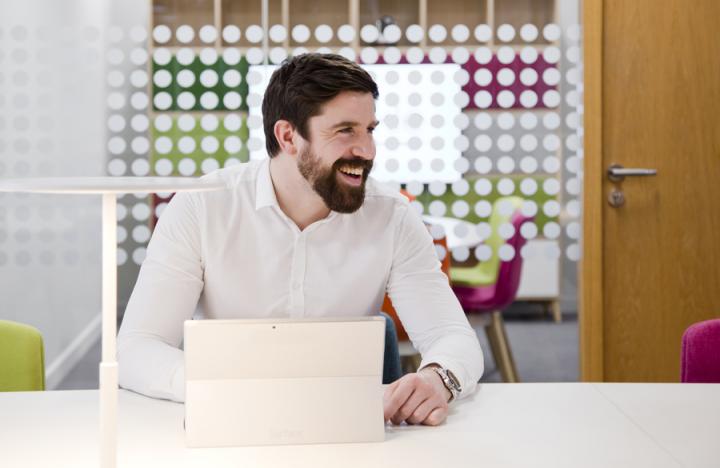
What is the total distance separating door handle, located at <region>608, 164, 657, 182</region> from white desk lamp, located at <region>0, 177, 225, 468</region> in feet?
7.37

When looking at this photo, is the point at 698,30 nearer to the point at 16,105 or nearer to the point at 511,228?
the point at 511,228

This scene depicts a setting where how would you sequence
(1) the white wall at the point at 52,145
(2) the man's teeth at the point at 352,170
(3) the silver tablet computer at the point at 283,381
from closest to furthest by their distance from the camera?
(3) the silver tablet computer at the point at 283,381, (2) the man's teeth at the point at 352,170, (1) the white wall at the point at 52,145

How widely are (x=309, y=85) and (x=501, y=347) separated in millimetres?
1547

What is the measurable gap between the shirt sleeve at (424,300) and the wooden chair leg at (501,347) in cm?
116

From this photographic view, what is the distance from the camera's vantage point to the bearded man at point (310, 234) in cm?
210

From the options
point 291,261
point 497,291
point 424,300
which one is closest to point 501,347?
point 497,291

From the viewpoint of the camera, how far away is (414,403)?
1.62 meters

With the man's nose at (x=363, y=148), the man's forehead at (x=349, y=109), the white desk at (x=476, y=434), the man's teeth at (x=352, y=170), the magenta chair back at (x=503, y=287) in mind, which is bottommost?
the white desk at (x=476, y=434)

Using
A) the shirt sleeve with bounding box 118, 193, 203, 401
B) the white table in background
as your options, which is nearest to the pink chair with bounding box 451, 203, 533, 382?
the white table in background

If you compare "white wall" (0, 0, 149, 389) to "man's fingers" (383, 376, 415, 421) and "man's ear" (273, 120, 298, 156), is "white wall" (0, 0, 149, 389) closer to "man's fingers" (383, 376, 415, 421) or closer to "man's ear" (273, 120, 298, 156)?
"man's ear" (273, 120, 298, 156)

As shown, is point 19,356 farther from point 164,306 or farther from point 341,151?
point 341,151

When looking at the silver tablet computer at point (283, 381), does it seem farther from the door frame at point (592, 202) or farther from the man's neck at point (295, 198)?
the door frame at point (592, 202)

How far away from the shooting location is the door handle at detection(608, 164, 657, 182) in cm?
328

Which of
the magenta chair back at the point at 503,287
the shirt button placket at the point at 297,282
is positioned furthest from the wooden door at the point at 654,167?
the shirt button placket at the point at 297,282
